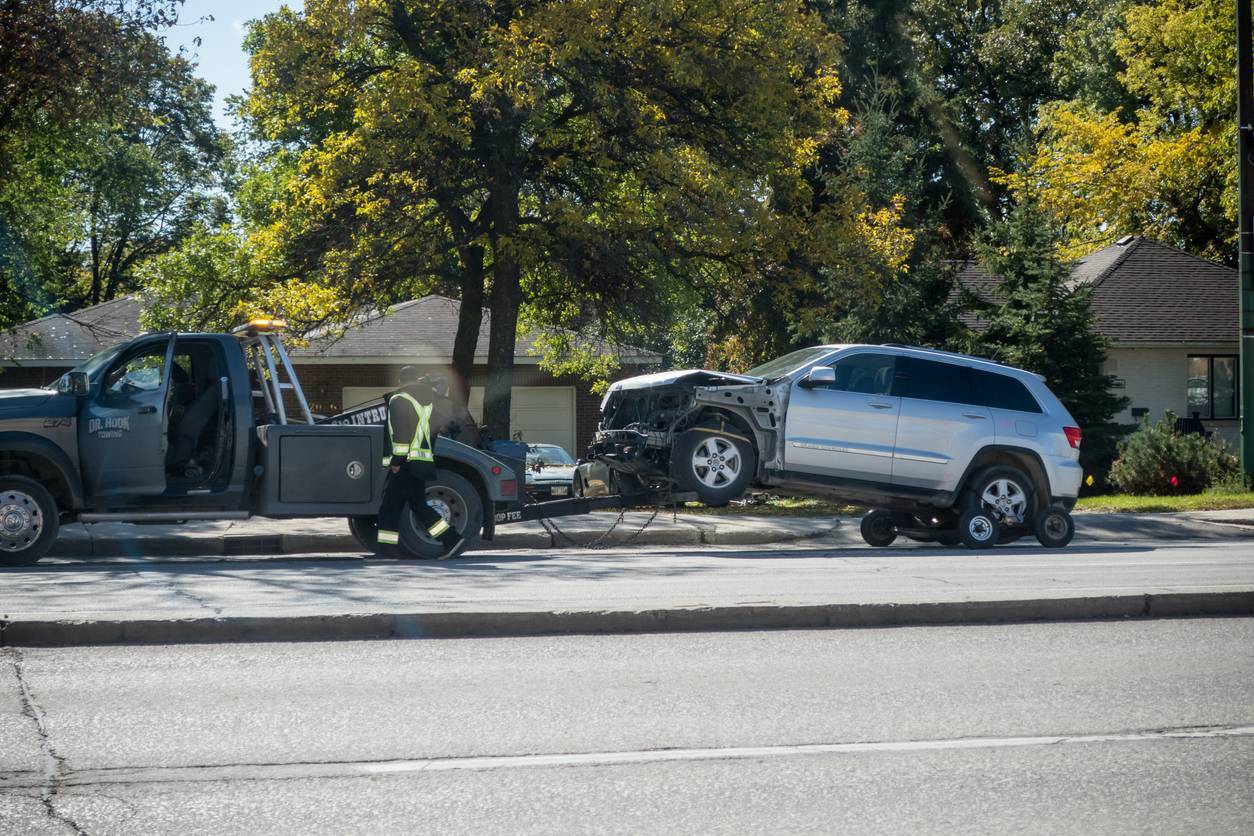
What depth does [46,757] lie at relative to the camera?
213 inches

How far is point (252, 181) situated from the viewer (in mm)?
37031

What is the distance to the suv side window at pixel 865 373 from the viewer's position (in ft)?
46.2

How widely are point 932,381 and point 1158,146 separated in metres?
28.1

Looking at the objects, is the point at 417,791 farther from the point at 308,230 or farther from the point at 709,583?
the point at 308,230

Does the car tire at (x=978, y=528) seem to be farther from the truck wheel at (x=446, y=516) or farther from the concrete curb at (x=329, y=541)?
the truck wheel at (x=446, y=516)

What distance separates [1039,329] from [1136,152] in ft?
58.9

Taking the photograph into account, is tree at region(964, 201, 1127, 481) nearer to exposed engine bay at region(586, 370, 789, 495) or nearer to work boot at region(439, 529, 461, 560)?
exposed engine bay at region(586, 370, 789, 495)

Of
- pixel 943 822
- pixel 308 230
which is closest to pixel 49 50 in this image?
pixel 308 230

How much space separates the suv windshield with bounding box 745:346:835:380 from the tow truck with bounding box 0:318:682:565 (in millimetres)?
3101

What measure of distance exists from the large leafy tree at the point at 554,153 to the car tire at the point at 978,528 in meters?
7.76

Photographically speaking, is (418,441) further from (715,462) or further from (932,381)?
(932,381)

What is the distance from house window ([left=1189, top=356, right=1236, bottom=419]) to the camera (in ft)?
108

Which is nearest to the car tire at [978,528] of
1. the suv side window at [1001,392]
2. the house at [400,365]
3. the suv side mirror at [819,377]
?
the suv side window at [1001,392]

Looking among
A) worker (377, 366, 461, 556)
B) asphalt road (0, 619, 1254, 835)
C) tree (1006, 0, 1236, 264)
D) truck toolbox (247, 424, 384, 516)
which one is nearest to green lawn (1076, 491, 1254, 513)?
worker (377, 366, 461, 556)
